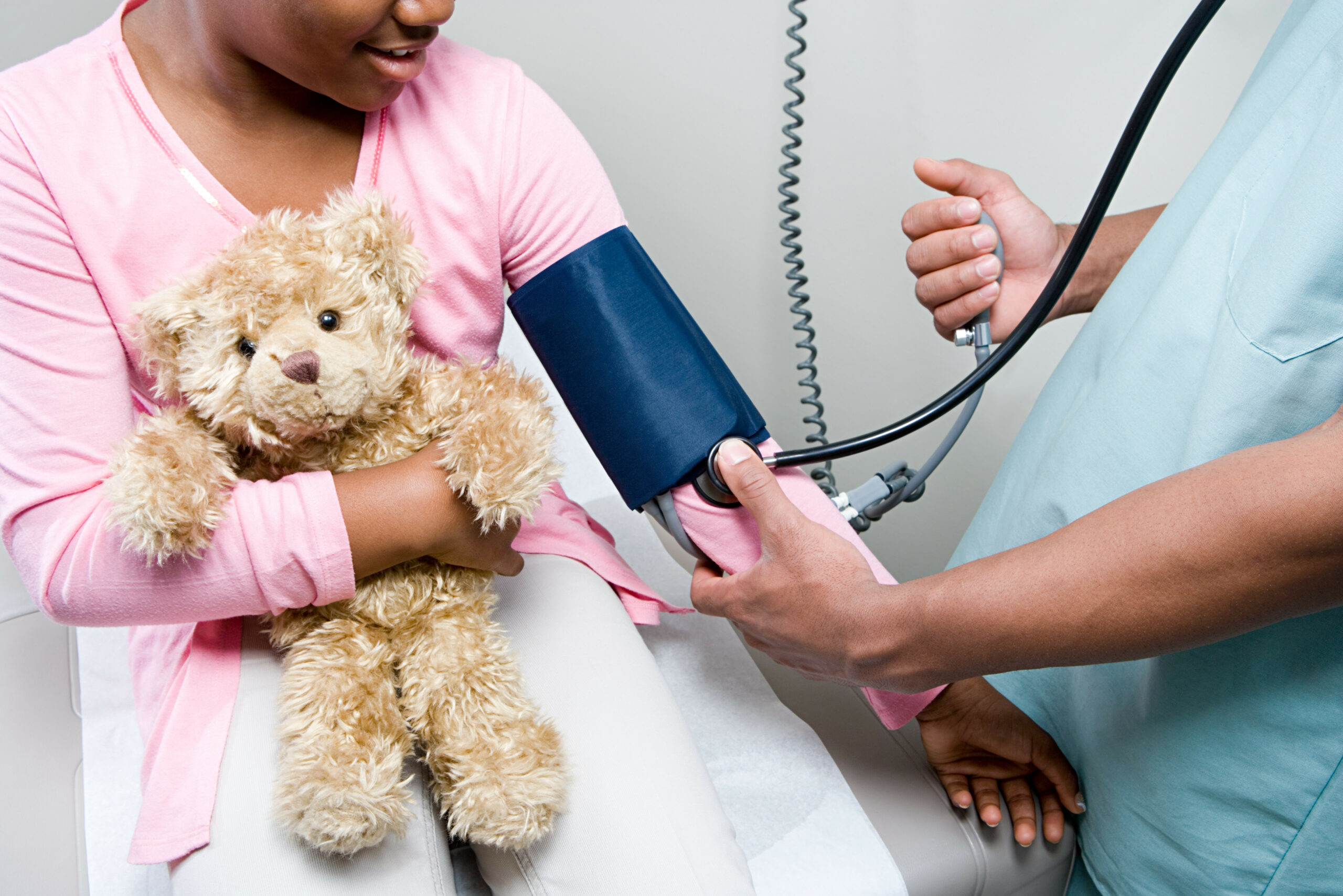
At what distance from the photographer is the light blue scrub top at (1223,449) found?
70 cm

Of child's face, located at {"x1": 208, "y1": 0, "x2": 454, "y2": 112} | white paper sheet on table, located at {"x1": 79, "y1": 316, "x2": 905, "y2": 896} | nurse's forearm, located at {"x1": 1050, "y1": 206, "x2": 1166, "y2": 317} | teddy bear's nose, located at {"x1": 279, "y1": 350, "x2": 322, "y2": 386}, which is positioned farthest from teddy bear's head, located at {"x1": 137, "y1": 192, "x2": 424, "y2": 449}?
nurse's forearm, located at {"x1": 1050, "y1": 206, "x2": 1166, "y2": 317}

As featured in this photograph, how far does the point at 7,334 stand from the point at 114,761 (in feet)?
1.69

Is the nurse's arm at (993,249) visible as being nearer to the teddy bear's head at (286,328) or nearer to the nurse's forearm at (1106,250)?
the nurse's forearm at (1106,250)

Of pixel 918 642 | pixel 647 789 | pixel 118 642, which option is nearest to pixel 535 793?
pixel 647 789

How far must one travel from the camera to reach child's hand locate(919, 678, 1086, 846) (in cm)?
95

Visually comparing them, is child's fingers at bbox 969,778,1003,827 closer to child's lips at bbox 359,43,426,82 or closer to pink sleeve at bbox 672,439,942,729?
pink sleeve at bbox 672,439,942,729

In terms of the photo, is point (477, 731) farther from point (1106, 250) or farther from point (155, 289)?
point (1106, 250)

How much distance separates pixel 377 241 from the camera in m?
0.75

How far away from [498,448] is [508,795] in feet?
0.92

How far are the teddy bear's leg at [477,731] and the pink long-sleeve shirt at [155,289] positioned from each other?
0.30ft

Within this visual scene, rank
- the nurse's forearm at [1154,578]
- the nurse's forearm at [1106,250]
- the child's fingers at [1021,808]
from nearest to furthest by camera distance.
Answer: the nurse's forearm at [1154,578] → the child's fingers at [1021,808] → the nurse's forearm at [1106,250]

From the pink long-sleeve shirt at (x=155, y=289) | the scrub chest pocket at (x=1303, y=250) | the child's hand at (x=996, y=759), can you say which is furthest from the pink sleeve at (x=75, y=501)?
the scrub chest pocket at (x=1303, y=250)

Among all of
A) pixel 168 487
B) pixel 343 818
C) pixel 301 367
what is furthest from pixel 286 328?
pixel 343 818

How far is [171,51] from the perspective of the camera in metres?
0.82
